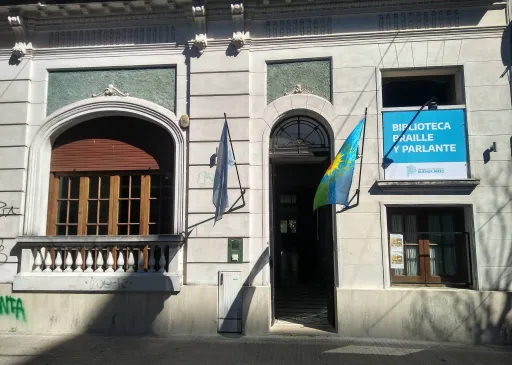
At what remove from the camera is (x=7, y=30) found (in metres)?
9.18

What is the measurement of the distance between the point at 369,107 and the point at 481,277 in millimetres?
3919

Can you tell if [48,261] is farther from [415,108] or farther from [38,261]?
[415,108]

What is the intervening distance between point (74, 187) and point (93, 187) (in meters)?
0.47

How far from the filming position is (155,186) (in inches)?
351

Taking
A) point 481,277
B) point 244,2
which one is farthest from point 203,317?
point 244,2

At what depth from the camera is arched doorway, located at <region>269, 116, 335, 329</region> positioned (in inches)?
340

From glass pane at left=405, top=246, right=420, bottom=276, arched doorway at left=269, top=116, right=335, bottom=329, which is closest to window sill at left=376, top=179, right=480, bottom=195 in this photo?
glass pane at left=405, top=246, right=420, bottom=276

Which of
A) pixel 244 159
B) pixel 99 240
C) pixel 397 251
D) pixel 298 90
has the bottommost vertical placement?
pixel 397 251

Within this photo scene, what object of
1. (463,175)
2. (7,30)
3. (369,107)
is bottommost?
(463,175)

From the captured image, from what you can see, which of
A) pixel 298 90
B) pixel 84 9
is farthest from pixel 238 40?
pixel 84 9

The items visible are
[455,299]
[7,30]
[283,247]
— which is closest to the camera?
[455,299]

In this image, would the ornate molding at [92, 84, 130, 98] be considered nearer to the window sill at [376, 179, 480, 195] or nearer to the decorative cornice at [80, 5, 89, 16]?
the decorative cornice at [80, 5, 89, 16]

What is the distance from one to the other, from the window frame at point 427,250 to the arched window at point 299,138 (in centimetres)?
196

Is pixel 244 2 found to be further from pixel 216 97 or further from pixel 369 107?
pixel 369 107
